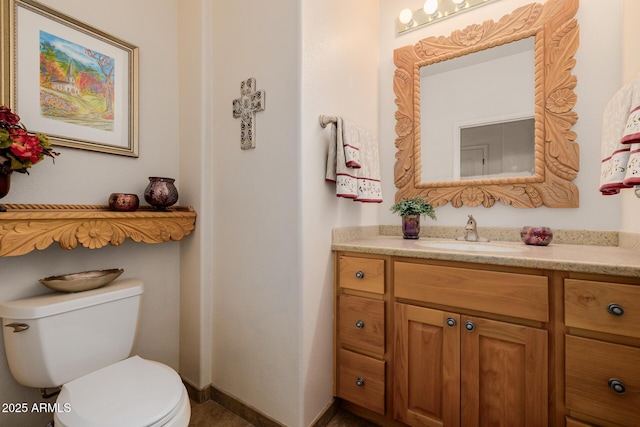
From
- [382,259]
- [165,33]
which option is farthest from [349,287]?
[165,33]

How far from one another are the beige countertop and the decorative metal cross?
0.66 metres

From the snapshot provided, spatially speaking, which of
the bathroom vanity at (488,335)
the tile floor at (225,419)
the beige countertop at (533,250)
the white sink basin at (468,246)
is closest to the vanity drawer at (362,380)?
the bathroom vanity at (488,335)

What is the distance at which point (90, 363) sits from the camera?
44.5 inches

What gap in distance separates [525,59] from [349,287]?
1.55 m

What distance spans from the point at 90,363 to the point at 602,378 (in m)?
1.86

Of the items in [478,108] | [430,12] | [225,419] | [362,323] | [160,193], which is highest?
[430,12]

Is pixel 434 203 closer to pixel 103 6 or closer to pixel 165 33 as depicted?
pixel 165 33

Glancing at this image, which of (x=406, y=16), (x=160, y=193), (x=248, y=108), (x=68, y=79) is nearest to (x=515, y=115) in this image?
(x=406, y=16)

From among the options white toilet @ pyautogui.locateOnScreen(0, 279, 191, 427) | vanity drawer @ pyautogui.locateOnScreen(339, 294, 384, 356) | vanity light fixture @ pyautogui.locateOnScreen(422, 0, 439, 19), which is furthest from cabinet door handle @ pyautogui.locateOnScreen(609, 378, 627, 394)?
vanity light fixture @ pyautogui.locateOnScreen(422, 0, 439, 19)

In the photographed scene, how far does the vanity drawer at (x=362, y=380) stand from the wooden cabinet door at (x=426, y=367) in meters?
0.07

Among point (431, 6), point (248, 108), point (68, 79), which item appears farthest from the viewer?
point (431, 6)

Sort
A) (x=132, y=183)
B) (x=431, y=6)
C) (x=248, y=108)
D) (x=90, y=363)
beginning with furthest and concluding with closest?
(x=431, y=6)
(x=132, y=183)
(x=248, y=108)
(x=90, y=363)

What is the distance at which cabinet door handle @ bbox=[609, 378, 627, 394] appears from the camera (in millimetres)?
831

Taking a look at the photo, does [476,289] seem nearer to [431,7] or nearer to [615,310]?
[615,310]
